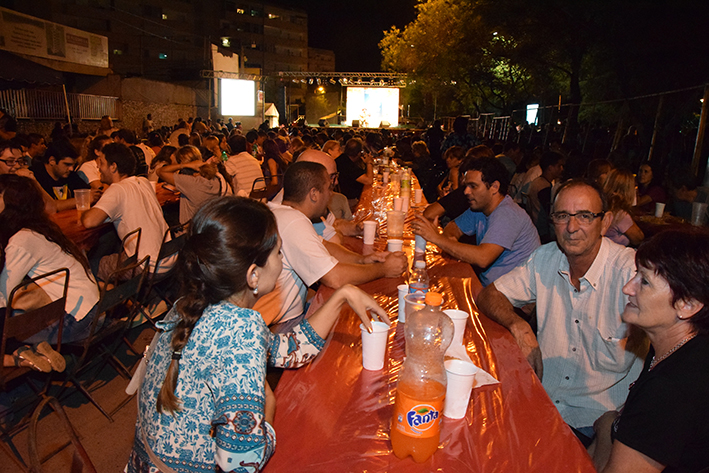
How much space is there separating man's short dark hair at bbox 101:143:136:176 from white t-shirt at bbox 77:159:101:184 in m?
1.79

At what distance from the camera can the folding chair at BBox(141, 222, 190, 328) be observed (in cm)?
369

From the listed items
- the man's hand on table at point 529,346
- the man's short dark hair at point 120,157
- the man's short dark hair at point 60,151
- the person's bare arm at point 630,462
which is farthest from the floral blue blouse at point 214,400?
the man's short dark hair at point 60,151

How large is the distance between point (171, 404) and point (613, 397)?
74.5 inches

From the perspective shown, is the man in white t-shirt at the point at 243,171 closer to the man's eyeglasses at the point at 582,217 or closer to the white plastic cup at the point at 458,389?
the man's eyeglasses at the point at 582,217

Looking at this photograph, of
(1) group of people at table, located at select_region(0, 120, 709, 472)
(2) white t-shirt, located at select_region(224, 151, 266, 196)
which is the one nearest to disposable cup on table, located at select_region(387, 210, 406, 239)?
(1) group of people at table, located at select_region(0, 120, 709, 472)

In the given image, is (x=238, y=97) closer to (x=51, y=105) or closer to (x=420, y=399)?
(x=51, y=105)

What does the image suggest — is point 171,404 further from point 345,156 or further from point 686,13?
point 686,13

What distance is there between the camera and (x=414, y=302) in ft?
6.56

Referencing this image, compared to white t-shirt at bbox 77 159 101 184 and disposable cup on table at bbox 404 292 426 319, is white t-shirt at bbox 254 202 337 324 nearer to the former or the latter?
disposable cup on table at bbox 404 292 426 319

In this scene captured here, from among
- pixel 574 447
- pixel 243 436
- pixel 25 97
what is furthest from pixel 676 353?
pixel 25 97

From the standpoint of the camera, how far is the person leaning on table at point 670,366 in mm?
1293

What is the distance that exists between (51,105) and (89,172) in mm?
13434

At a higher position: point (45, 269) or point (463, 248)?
point (463, 248)

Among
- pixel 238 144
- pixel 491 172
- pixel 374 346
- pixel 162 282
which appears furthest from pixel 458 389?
pixel 238 144
